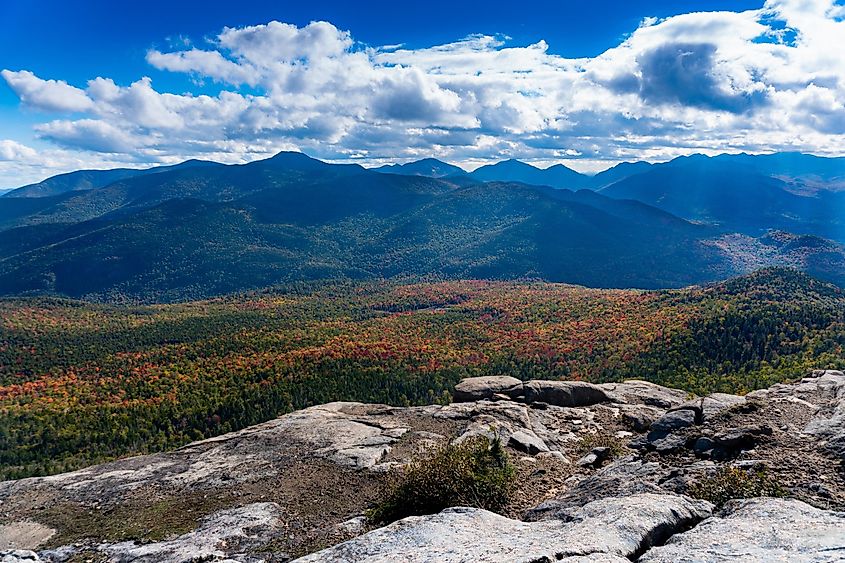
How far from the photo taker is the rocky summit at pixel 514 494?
12180 millimetres

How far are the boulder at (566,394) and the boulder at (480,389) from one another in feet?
6.22

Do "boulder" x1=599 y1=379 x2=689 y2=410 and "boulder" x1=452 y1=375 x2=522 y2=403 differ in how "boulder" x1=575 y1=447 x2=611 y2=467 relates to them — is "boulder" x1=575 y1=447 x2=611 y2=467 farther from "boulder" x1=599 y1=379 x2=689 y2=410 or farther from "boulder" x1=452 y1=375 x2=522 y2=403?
"boulder" x1=452 y1=375 x2=522 y2=403

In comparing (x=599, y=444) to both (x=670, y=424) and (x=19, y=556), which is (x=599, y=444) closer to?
(x=670, y=424)

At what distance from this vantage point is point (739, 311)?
112 meters

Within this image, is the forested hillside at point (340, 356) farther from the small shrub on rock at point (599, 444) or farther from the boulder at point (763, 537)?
the boulder at point (763, 537)

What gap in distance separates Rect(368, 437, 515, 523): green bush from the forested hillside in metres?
58.1

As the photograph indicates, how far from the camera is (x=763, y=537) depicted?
11195 mm

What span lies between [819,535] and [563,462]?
12.5 metres

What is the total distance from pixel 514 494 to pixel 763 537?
9247 mm

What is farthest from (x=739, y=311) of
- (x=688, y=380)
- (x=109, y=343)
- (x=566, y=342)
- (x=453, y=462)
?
(x=109, y=343)

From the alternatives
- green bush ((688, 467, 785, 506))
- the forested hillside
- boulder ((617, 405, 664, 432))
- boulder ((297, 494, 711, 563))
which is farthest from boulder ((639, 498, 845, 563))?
the forested hillside

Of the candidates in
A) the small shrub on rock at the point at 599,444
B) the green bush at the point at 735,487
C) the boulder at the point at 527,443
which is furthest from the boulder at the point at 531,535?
the boulder at the point at 527,443

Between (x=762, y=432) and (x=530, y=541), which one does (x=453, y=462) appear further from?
(x=762, y=432)

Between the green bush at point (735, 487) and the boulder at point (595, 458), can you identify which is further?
the boulder at point (595, 458)
